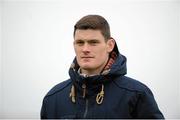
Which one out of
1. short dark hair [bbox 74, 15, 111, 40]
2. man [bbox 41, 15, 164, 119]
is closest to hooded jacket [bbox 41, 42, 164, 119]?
man [bbox 41, 15, 164, 119]

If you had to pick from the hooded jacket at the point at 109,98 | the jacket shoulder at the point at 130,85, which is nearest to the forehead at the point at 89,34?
the hooded jacket at the point at 109,98

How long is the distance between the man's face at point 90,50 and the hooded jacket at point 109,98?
60 millimetres

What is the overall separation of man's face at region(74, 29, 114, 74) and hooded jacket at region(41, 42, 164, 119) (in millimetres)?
60

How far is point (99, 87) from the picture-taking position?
1.80 metres

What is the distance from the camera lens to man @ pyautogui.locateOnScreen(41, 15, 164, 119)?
175cm

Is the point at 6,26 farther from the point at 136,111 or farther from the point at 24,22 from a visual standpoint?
the point at 136,111

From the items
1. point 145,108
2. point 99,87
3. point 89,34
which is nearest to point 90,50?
point 89,34

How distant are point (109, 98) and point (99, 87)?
0.09 metres

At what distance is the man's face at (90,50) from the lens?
1.83m

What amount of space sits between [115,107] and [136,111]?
0.13 meters

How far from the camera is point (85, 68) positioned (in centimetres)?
184

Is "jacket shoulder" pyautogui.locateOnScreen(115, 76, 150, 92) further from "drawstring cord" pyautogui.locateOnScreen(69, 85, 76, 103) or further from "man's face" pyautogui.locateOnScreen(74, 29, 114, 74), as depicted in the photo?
"drawstring cord" pyautogui.locateOnScreen(69, 85, 76, 103)

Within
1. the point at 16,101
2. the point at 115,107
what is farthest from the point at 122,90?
the point at 16,101

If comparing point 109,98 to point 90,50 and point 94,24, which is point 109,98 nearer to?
point 90,50
